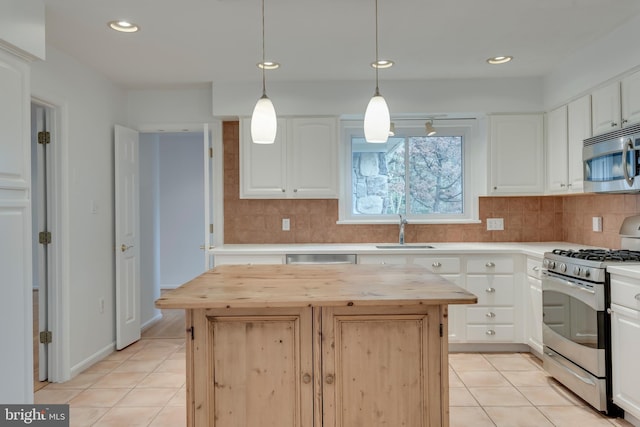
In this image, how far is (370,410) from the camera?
188 centimetres

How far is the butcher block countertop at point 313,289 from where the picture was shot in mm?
1700

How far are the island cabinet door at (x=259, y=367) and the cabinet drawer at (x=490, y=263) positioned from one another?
2254 millimetres

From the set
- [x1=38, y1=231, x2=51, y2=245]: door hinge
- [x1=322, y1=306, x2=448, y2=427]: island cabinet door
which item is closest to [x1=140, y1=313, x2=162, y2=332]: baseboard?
[x1=38, y1=231, x2=51, y2=245]: door hinge

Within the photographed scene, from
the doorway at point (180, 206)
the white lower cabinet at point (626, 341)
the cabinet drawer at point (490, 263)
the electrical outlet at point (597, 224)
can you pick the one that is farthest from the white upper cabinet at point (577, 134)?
the doorway at point (180, 206)

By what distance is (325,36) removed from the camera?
9.62 ft

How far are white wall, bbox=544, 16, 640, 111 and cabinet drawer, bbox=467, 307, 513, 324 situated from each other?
5.80 ft

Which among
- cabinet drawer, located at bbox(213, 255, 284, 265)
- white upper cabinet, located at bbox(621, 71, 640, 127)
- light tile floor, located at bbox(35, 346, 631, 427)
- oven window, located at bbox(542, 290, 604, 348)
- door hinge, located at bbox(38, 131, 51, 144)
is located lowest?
light tile floor, located at bbox(35, 346, 631, 427)

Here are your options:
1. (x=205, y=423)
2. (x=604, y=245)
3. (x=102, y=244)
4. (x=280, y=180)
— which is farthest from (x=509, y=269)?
(x=102, y=244)

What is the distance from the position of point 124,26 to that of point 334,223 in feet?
7.82

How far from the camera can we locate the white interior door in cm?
386

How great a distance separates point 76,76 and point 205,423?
9.18 feet

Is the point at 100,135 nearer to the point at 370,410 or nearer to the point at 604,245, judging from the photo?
the point at 370,410

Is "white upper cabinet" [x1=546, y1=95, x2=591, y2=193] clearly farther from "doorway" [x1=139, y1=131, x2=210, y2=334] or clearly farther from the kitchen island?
"doorway" [x1=139, y1=131, x2=210, y2=334]

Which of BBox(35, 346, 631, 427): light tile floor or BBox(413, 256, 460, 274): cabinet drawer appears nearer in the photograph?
BBox(35, 346, 631, 427): light tile floor
